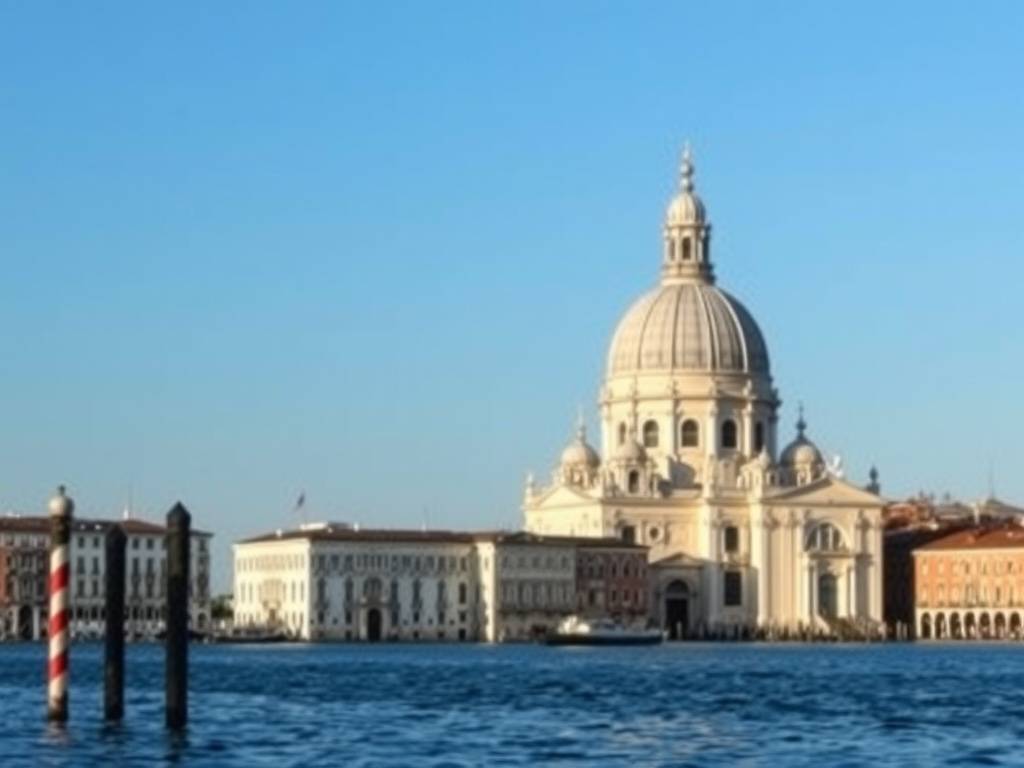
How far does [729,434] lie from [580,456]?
23.0ft

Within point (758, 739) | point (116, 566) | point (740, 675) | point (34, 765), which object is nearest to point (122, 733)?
point (116, 566)

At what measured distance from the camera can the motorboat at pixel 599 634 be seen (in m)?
127

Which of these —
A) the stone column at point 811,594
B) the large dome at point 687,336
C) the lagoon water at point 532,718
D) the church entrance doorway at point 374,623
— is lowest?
the lagoon water at point 532,718

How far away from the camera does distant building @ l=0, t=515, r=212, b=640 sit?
5359 inches

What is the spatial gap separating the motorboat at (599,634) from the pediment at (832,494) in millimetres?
14366

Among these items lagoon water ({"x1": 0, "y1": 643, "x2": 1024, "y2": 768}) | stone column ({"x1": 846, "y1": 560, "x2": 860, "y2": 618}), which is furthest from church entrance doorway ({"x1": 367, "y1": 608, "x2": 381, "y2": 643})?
lagoon water ({"x1": 0, "y1": 643, "x2": 1024, "y2": 768})

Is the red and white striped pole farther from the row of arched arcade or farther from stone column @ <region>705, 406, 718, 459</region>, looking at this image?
the row of arched arcade

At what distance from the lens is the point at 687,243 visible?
150000 mm

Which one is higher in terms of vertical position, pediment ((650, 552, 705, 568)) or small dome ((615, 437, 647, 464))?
small dome ((615, 437, 647, 464))

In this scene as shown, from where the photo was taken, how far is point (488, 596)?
137125mm

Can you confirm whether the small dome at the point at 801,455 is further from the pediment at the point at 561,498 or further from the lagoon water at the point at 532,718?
the lagoon water at the point at 532,718

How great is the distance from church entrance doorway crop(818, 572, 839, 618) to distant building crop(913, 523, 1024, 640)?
7353 mm

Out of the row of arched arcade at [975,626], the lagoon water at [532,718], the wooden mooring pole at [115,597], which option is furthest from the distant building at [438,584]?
the wooden mooring pole at [115,597]

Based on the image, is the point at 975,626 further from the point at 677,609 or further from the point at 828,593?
the point at 677,609
